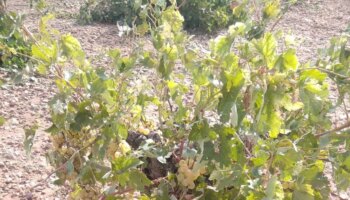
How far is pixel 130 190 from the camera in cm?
159

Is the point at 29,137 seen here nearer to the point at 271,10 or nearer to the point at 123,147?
the point at 123,147

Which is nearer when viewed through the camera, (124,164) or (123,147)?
(124,164)

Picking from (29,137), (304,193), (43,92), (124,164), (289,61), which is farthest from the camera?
(43,92)

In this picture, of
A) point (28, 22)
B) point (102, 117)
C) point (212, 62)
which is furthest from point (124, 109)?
point (28, 22)

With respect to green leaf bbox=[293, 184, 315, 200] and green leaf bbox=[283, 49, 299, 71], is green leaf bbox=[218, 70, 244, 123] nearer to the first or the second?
green leaf bbox=[283, 49, 299, 71]

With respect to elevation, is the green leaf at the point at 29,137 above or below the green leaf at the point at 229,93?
below

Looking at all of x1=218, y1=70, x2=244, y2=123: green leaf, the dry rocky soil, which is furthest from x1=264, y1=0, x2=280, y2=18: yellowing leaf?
x1=218, y1=70, x2=244, y2=123: green leaf

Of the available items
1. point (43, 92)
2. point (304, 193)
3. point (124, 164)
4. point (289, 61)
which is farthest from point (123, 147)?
point (43, 92)

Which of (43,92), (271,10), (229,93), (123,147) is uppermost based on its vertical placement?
(271,10)

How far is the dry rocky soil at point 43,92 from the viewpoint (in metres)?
2.91

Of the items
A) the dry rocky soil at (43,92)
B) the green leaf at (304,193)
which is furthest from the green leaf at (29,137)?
the green leaf at (304,193)

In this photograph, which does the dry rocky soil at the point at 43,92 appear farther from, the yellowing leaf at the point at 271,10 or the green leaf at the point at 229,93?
the green leaf at the point at 229,93

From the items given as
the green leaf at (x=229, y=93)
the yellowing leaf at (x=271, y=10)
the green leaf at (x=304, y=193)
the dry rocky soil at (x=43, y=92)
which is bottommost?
the dry rocky soil at (x=43, y=92)

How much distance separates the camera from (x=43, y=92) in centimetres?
404
